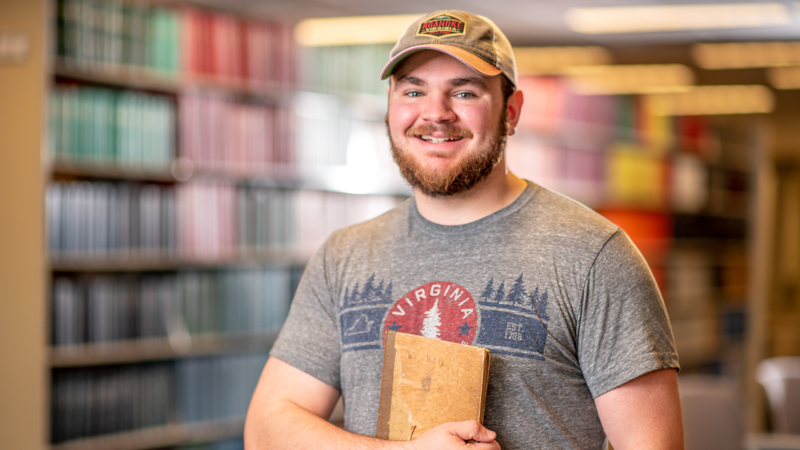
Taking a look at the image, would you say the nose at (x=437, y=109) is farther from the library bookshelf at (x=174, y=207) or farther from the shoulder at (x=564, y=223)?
the library bookshelf at (x=174, y=207)

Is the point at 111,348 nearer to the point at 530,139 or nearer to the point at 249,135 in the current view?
the point at 249,135

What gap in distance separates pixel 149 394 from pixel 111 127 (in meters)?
1.13

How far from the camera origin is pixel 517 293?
1.23 m

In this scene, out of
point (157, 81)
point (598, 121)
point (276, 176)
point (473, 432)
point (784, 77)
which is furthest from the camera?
point (784, 77)

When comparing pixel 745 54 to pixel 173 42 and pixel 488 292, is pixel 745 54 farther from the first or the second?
pixel 488 292

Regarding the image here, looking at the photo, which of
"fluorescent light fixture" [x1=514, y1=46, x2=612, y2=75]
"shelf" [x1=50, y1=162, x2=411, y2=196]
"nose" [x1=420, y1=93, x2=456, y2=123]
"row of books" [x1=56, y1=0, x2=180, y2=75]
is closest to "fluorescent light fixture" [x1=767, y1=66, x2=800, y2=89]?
"fluorescent light fixture" [x1=514, y1=46, x2=612, y2=75]

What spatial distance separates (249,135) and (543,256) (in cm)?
237

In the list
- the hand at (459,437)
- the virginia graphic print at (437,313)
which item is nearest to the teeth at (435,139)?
the virginia graphic print at (437,313)

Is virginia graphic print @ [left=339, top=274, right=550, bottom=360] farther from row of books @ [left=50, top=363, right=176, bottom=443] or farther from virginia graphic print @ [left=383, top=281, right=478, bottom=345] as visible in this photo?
row of books @ [left=50, top=363, right=176, bottom=443]

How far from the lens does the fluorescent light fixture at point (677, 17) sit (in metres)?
4.38

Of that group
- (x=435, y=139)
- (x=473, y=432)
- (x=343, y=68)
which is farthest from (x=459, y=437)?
(x=343, y=68)

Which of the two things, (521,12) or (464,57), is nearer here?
(464,57)

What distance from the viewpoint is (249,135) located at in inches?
133

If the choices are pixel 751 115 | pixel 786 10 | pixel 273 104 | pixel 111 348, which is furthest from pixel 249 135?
pixel 751 115
